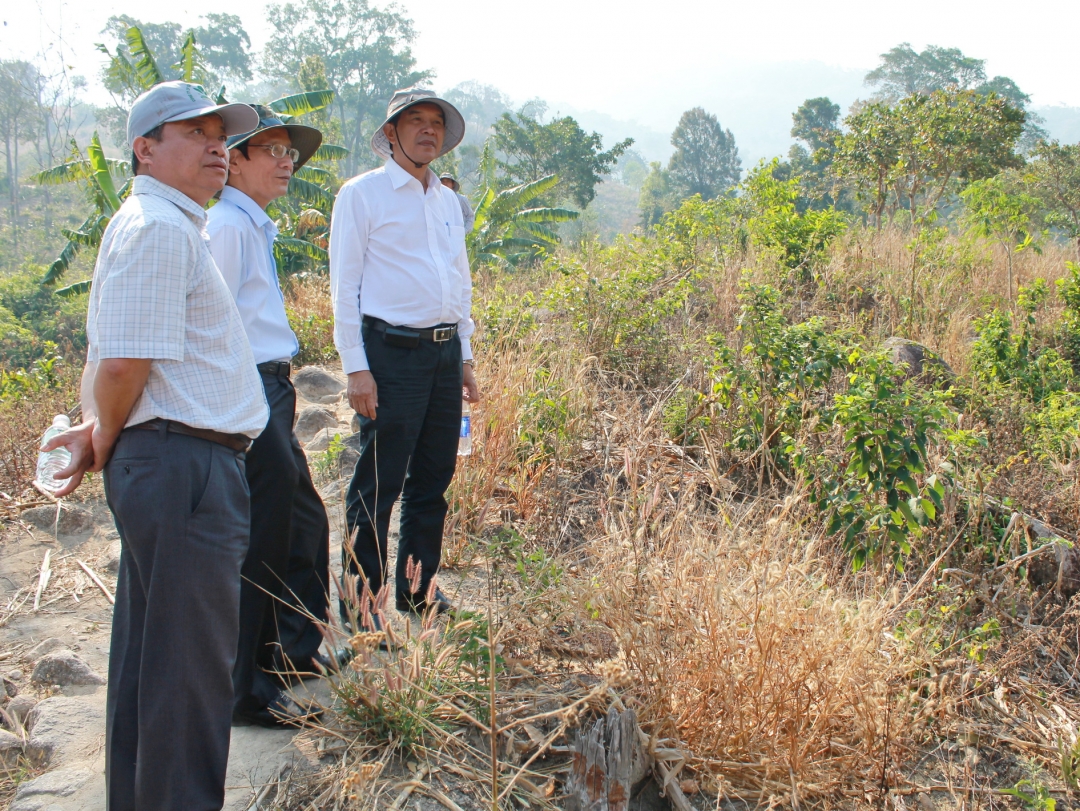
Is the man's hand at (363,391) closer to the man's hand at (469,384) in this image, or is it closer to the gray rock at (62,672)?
the man's hand at (469,384)

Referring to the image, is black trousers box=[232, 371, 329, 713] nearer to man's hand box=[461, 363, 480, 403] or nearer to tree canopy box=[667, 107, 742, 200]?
man's hand box=[461, 363, 480, 403]

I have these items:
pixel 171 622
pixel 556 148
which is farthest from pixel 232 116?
pixel 556 148

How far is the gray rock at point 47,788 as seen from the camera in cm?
197

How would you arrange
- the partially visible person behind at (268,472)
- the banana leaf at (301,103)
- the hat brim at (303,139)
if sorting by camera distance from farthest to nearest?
the banana leaf at (301,103) → the hat brim at (303,139) → the partially visible person behind at (268,472)

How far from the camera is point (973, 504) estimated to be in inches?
138

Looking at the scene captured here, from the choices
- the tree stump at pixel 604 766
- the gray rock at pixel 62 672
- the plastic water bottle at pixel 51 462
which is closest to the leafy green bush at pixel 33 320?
the gray rock at pixel 62 672

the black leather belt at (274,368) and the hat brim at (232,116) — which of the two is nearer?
the hat brim at (232,116)

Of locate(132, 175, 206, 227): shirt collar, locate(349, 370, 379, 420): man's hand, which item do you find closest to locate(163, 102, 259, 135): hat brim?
locate(132, 175, 206, 227): shirt collar

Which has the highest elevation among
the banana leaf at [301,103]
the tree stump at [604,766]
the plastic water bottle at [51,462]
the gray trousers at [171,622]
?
the banana leaf at [301,103]

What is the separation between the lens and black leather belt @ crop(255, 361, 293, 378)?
215 cm

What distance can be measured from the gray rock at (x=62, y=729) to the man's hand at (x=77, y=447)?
46.3 inches

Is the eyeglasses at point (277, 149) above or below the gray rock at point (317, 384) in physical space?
above

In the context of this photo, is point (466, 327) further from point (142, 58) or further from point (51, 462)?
point (142, 58)

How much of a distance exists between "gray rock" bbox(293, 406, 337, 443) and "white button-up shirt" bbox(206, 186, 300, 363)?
3.43 m
